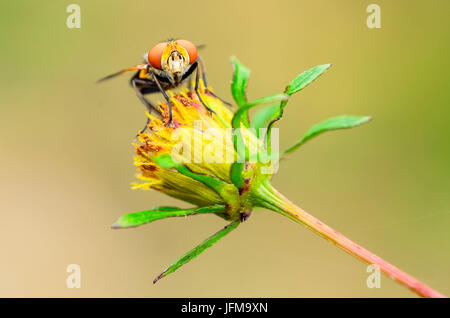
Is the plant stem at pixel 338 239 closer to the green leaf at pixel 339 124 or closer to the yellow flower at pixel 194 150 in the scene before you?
the yellow flower at pixel 194 150

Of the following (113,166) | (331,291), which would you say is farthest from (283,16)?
(331,291)

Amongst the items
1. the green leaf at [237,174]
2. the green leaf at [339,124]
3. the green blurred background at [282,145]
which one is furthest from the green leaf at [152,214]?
the green blurred background at [282,145]

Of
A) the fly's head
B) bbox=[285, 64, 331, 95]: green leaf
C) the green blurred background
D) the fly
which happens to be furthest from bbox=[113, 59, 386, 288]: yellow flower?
the green blurred background

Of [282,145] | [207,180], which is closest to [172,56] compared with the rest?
[207,180]

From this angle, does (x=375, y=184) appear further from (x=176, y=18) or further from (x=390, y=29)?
(x=176, y=18)

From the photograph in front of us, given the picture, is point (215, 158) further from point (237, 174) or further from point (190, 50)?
point (190, 50)
